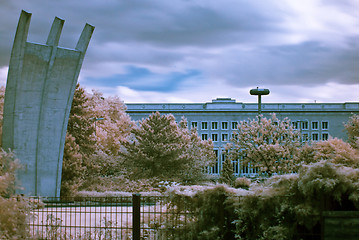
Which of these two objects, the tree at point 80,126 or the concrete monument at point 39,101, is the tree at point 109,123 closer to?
the tree at point 80,126

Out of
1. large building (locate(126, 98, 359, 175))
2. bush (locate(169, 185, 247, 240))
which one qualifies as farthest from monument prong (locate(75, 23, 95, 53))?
large building (locate(126, 98, 359, 175))

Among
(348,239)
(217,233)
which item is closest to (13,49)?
(217,233)

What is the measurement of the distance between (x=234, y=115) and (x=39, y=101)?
2582 inches

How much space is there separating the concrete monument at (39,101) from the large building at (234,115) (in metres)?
62.4

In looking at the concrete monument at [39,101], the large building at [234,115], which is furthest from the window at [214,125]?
the concrete monument at [39,101]

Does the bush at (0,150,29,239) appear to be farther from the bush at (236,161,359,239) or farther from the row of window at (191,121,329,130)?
the row of window at (191,121,329,130)

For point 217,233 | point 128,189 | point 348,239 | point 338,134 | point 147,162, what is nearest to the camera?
point 348,239

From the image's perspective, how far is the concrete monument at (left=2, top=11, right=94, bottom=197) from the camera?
65.9 ft

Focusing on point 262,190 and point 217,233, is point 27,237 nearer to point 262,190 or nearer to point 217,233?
point 217,233

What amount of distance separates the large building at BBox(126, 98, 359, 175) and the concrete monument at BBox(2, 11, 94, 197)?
6241 centimetres

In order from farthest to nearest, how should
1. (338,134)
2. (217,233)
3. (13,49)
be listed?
(338,134) < (13,49) < (217,233)

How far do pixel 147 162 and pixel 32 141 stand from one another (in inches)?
589

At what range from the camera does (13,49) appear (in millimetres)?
19797

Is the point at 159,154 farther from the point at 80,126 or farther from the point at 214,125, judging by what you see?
the point at 214,125
